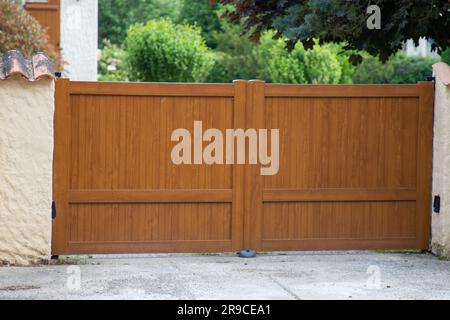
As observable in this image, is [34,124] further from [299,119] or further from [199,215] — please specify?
[299,119]

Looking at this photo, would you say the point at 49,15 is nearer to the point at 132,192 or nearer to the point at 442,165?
the point at 132,192

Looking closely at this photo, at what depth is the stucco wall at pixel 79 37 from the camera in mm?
19578

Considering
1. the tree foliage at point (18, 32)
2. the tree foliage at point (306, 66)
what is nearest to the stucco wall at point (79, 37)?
the tree foliage at point (306, 66)

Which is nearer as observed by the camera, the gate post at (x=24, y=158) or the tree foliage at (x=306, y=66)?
the gate post at (x=24, y=158)

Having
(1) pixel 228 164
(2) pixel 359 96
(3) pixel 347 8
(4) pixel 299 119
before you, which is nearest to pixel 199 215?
(1) pixel 228 164

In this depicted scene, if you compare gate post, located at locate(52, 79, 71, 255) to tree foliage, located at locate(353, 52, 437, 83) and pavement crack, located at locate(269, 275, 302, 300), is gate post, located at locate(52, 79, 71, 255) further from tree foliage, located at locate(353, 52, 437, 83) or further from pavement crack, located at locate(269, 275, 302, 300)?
tree foliage, located at locate(353, 52, 437, 83)

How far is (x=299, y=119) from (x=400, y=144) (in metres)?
1.14

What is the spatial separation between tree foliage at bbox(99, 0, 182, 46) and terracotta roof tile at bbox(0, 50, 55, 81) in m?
27.8

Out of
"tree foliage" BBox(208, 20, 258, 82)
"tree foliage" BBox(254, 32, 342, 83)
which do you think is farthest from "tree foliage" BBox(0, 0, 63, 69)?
"tree foliage" BBox(208, 20, 258, 82)

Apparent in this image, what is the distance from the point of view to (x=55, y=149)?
9352 mm

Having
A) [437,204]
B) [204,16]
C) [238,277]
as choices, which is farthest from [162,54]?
[238,277]

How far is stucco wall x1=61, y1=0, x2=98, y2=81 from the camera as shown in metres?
19.6

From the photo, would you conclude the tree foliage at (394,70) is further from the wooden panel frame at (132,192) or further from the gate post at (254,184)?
the wooden panel frame at (132,192)

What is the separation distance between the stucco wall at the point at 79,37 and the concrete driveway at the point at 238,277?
10.6 meters
